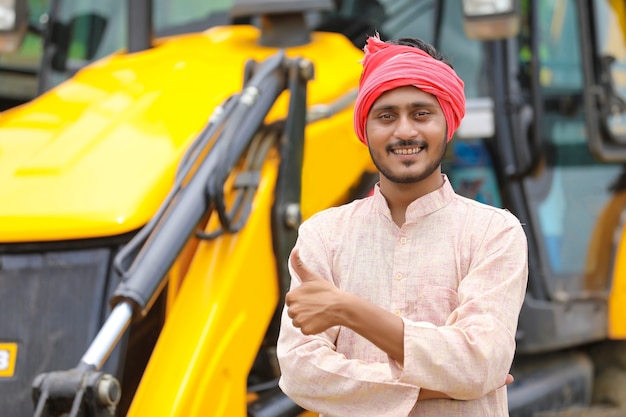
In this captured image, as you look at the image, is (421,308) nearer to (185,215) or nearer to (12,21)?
(185,215)

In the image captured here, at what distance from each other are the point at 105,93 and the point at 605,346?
2.07m

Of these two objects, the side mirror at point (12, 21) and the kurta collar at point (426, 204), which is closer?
the kurta collar at point (426, 204)

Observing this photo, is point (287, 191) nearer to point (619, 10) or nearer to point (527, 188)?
point (527, 188)

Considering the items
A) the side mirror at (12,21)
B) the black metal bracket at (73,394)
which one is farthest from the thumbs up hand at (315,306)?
the side mirror at (12,21)

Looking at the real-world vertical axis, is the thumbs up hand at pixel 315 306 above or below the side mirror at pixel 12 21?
above

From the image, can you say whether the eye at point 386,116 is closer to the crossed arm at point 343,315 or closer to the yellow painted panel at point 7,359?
the crossed arm at point 343,315

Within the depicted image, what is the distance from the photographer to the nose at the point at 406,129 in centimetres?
142

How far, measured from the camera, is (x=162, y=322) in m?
2.43

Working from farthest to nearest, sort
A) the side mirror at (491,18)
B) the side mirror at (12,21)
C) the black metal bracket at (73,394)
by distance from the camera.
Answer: the side mirror at (12,21)
the side mirror at (491,18)
the black metal bracket at (73,394)

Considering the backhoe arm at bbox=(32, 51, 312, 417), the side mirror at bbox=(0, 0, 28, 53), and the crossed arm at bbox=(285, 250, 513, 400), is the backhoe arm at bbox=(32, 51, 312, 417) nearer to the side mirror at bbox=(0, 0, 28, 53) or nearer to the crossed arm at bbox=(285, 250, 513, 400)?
the crossed arm at bbox=(285, 250, 513, 400)

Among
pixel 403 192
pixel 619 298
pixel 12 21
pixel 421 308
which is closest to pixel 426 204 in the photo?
pixel 403 192

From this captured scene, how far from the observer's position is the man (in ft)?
4.32

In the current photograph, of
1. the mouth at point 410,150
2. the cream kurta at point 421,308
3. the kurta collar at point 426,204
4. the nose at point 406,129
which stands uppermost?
the nose at point 406,129

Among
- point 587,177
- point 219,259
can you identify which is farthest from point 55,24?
point 587,177
